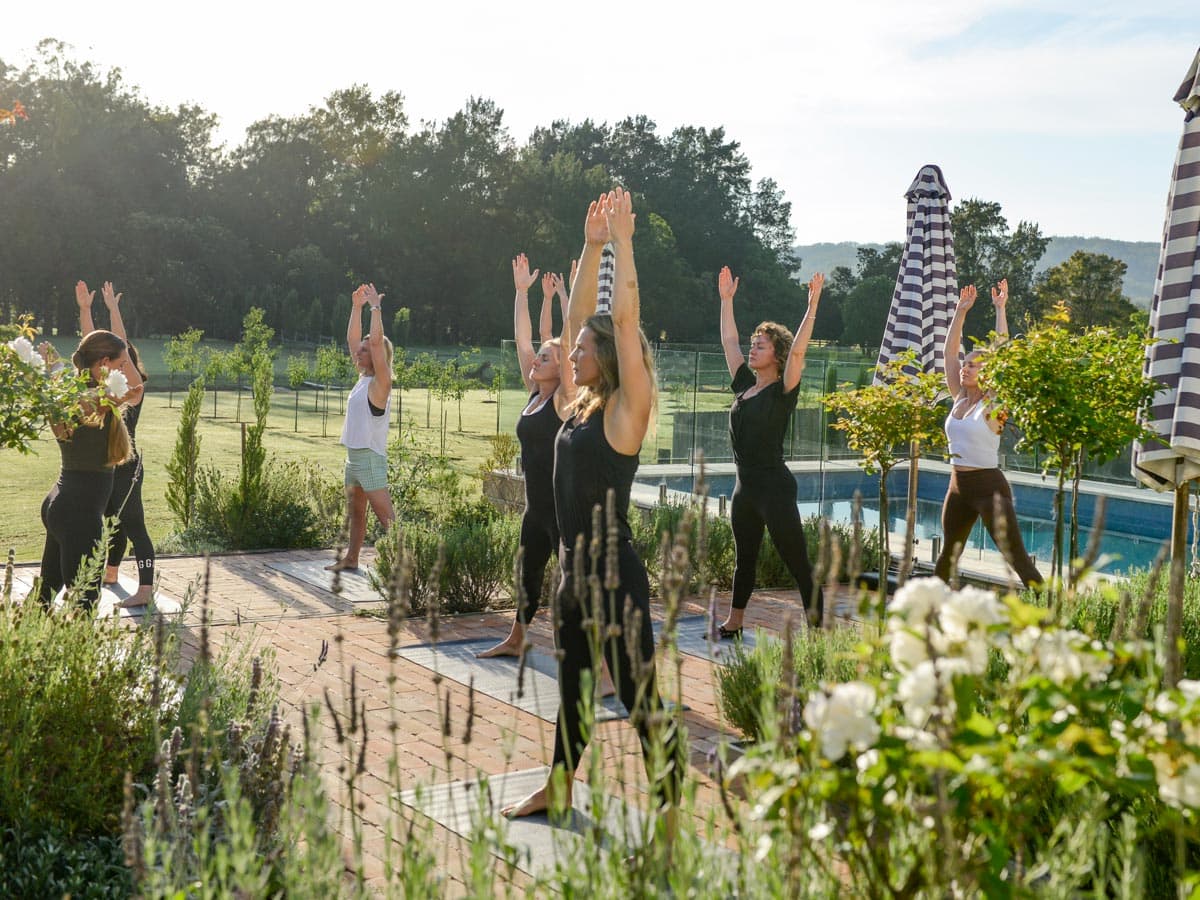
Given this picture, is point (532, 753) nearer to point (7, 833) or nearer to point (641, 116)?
point (7, 833)

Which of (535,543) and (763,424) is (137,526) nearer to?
(535,543)

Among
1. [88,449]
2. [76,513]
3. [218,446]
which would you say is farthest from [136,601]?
[218,446]

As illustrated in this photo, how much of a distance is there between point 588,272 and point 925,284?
A: 6.30 m

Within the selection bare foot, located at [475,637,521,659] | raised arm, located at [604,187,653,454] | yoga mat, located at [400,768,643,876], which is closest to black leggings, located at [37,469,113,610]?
bare foot, located at [475,637,521,659]

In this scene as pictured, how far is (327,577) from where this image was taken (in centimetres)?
876

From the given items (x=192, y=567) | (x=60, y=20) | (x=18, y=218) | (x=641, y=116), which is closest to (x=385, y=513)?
(x=192, y=567)

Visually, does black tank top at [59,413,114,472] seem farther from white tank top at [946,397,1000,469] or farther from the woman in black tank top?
white tank top at [946,397,1000,469]

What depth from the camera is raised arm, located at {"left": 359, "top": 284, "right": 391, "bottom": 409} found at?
8.35m

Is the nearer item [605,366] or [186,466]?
[605,366]

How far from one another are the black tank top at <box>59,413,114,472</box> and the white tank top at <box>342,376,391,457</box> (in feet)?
9.18

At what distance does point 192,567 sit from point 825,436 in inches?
271

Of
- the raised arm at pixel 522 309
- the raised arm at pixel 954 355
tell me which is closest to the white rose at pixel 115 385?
the raised arm at pixel 522 309

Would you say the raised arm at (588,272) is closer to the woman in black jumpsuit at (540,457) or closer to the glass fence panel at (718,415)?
the woman in black jumpsuit at (540,457)

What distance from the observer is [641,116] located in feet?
244
